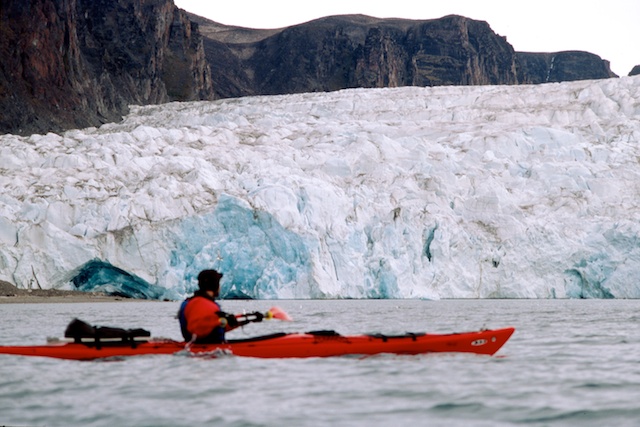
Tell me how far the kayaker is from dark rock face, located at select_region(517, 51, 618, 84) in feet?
440

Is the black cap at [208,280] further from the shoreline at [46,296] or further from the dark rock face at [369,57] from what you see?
the dark rock face at [369,57]

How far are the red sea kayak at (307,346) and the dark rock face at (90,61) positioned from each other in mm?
56056

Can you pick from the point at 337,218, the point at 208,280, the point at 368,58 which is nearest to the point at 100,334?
the point at 208,280

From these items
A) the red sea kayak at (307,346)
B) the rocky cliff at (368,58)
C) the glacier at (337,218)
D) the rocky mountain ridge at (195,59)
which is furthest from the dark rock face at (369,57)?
the red sea kayak at (307,346)

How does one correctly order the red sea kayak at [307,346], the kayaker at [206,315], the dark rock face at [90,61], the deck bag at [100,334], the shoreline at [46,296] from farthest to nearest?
the dark rock face at [90,61] < the shoreline at [46,296] < the deck bag at [100,334] < the red sea kayak at [307,346] < the kayaker at [206,315]

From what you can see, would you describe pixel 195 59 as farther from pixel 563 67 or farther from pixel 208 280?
pixel 208 280

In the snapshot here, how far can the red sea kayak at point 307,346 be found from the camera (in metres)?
11.6

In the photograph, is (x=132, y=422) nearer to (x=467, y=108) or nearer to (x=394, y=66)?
(x=467, y=108)

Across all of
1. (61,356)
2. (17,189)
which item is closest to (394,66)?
(17,189)

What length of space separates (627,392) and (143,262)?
96.9 feet

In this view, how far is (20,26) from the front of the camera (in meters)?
70.2

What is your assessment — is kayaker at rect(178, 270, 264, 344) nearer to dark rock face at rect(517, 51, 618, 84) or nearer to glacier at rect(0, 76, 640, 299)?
glacier at rect(0, 76, 640, 299)

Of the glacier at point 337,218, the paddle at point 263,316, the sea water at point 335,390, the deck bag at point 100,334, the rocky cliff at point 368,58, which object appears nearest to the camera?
the sea water at point 335,390

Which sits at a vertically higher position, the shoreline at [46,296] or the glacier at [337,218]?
the glacier at [337,218]
